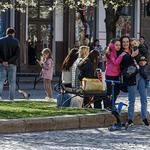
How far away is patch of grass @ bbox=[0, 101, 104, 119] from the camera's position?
26.1 ft

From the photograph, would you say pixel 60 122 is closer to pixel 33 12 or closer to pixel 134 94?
pixel 134 94

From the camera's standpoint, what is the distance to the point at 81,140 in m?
6.37

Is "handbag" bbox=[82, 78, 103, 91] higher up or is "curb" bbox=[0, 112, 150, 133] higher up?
"handbag" bbox=[82, 78, 103, 91]

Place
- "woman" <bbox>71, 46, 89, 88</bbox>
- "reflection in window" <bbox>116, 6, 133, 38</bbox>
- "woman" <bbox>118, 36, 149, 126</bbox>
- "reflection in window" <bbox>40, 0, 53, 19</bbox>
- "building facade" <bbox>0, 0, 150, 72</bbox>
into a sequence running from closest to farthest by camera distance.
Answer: "woman" <bbox>118, 36, 149, 126</bbox>, "woman" <bbox>71, 46, 89, 88</bbox>, "building facade" <bbox>0, 0, 150, 72</bbox>, "reflection in window" <bbox>40, 0, 53, 19</bbox>, "reflection in window" <bbox>116, 6, 133, 38</bbox>

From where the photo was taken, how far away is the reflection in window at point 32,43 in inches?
891

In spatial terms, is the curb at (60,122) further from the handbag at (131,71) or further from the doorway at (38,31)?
the doorway at (38,31)

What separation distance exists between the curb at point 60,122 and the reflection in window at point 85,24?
1509cm

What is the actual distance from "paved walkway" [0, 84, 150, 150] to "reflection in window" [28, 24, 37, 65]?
1559 cm

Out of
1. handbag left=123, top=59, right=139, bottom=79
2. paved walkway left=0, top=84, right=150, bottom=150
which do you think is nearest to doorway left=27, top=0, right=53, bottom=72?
handbag left=123, top=59, right=139, bottom=79

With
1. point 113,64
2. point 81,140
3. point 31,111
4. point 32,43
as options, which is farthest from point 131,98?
point 32,43

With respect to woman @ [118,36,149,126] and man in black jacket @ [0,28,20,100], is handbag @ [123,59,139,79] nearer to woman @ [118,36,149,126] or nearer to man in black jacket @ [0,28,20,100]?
woman @ [118,36,149,126]

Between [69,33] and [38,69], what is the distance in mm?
2513

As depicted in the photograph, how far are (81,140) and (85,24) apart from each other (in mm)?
17157

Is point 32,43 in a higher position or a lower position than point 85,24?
lower
